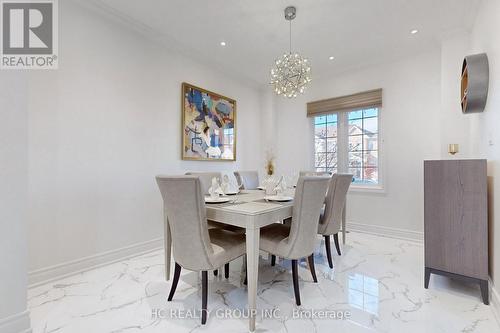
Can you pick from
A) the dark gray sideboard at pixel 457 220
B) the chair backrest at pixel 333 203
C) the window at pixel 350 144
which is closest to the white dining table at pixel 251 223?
the chair backrest at pixel 333 203

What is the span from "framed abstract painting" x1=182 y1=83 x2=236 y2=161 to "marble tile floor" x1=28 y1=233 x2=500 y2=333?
1.73 meters

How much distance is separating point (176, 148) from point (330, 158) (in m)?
2.70

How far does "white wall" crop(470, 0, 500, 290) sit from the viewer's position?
1.77 metres

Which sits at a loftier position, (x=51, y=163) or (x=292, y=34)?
(x=292, y=34)

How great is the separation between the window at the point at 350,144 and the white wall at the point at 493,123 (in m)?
1.60

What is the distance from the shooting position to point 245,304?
1.81m

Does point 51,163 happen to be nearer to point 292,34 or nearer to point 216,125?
point 216,125

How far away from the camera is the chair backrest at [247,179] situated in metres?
3.44

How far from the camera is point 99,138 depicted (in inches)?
98.4

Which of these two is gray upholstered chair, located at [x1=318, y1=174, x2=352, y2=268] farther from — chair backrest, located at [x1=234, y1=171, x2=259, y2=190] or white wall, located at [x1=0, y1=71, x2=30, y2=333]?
white wall, located at [x1=0, y1=71, x2=30, y2=333]

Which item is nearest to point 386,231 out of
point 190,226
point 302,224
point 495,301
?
point 495,301

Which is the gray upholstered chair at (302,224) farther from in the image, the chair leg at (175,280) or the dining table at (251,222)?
the chair leg at (175,280)

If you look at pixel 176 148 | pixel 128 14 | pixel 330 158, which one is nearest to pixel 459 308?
pixel 330 158

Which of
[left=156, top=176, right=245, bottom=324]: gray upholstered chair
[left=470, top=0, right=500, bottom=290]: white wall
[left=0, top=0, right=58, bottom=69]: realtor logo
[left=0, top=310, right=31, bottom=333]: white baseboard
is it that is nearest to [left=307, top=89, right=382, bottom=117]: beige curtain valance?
[left=470, top=0, right=500, bottom=290]: white wall
